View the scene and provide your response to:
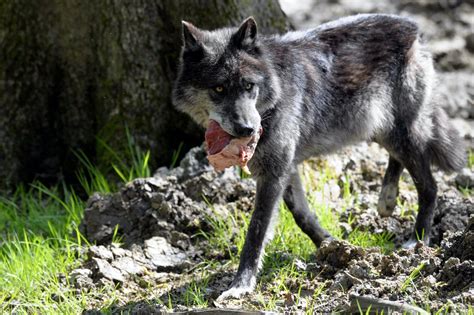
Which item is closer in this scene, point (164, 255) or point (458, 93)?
point (164, 255)

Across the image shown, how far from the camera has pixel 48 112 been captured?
7062mm

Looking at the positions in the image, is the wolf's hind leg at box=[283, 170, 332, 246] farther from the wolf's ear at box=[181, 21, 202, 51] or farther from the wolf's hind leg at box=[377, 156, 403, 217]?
the wolf's ear at box=[181, 21, 202, 51]

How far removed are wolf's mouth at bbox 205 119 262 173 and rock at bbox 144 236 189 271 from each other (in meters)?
0.91

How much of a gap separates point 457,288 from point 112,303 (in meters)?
2.05

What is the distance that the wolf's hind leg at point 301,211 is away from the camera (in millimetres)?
5516

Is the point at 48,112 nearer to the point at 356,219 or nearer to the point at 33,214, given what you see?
the point at 33,214

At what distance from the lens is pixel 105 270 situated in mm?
5098

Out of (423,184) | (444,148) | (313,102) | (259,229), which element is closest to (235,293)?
(259,229)

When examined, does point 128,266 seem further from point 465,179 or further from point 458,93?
point 458,93

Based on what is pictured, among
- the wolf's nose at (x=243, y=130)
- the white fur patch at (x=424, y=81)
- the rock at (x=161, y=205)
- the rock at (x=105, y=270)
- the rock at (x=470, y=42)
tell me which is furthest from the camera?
the rock at (x=470, y=42)

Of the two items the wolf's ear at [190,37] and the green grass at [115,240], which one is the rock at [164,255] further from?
the wolf's ear at [190,37]

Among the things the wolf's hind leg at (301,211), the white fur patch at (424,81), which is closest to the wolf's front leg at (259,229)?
the wolf's hind leg at (301,211)

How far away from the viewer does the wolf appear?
4.96 meters

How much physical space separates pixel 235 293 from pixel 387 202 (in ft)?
5.52
